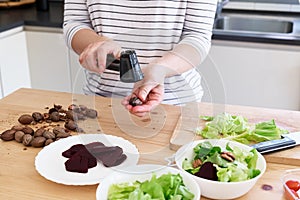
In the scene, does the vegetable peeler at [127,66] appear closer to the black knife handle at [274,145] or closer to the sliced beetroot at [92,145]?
the sliced beetroot at [92,145]

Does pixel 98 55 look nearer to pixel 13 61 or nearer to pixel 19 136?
pixel 19 136

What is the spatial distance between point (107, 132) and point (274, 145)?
0.36 m

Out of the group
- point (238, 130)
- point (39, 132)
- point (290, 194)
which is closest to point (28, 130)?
point (39, 132)

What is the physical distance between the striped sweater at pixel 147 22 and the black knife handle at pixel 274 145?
21cm

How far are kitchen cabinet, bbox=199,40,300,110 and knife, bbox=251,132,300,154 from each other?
775 mm

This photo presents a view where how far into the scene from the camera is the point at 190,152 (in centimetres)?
87

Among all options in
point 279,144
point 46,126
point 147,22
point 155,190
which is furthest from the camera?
point 147,22

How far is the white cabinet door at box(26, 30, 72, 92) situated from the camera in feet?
6.54

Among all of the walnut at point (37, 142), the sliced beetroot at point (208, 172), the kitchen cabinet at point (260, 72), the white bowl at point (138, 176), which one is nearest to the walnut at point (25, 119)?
the walnut at point (37, 142)

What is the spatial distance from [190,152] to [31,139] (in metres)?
0.36

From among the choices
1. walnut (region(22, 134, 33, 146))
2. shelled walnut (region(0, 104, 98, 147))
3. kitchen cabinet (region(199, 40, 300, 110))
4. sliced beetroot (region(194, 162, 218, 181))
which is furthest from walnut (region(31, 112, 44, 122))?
kitchen cabinet (region(199, 40, 300, 110))

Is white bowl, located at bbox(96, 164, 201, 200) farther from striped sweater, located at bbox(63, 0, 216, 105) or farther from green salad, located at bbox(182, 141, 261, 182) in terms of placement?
striped sweater, located at bbox(63, 0, 216, 105)

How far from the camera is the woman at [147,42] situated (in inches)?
35.9

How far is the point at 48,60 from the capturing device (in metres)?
2.04
